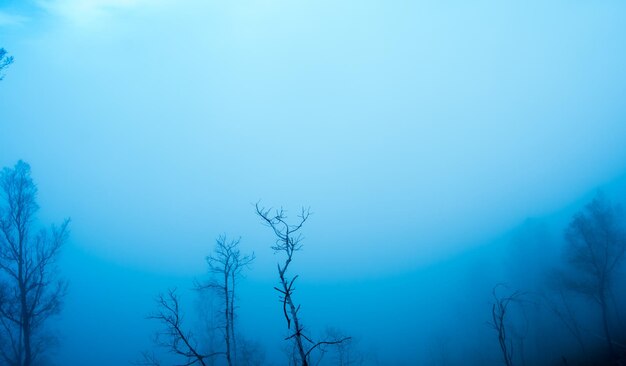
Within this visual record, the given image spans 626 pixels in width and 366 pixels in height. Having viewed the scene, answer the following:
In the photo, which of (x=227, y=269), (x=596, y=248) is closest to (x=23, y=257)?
(x=227, y=269)

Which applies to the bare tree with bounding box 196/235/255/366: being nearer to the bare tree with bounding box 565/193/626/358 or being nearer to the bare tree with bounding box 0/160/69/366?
the bare tree with bounding box 0/160/69/366

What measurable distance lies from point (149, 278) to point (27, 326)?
617 ft

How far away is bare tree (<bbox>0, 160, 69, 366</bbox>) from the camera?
13.4 meters

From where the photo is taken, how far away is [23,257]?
13.8m

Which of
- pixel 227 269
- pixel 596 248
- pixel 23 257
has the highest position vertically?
pixel 23 257

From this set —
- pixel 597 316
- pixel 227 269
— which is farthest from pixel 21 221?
pixel 597 316

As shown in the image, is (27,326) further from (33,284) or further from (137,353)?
(137,353)

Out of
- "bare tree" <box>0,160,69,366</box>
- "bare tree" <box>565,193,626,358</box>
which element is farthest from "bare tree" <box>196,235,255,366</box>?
"bare tree" <box>565,193,626,358</box>

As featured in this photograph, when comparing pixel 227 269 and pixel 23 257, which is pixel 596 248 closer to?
pixel 227 269

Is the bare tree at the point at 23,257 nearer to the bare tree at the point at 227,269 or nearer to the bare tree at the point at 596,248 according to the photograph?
the bare tree at the point at 227,269

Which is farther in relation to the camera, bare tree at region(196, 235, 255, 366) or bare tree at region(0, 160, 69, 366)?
bare tree at region(0, 160, 69, 366)

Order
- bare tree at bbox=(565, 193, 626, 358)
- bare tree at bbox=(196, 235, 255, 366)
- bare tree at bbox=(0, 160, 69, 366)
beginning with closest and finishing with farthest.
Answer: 1. bare tree at bbox=(196, 235, 255, 366)
2. bare tree at bbox=(0, 160, 69, 366)
3. bare tree at bbox=(565, 193, 626, 358)

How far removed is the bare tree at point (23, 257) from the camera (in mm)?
13375

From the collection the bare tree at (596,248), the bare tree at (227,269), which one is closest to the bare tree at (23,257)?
the bare tree at (227,269)
